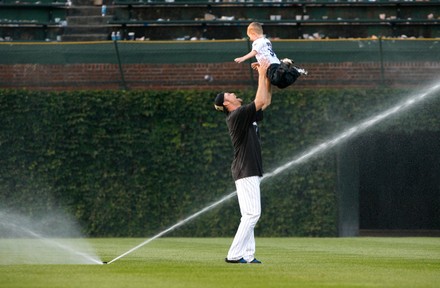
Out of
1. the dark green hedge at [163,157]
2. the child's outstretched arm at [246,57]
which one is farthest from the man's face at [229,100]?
the dark green hedge at [163,157]

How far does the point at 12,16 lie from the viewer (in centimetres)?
2914

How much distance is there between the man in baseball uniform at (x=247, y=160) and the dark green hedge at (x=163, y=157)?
10494 mm

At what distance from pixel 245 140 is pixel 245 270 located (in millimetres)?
1975

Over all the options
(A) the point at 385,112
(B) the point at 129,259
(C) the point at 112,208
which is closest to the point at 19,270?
(B) the point at 129,259

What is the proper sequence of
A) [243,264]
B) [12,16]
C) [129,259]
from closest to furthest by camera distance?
[243,264] → [129,259] → [12,16]

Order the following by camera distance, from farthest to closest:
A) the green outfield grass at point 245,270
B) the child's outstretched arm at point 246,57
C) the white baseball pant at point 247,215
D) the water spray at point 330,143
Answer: the water spray at point 330,143 → the child's outstretched arm at point 246,57 → the white baseball pant at point 247,215 → the green outfield grass at point 245,270

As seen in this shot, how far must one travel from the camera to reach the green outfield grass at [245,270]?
10.6m

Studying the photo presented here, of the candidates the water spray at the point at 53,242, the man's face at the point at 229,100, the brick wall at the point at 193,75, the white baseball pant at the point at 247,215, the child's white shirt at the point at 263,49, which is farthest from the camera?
the brick wall at the point at 193,75

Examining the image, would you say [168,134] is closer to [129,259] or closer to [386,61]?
[386,61]

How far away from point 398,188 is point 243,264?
12.4 metres

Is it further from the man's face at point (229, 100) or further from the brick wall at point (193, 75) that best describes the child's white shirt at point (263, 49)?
the brick wall at point (193, 75)

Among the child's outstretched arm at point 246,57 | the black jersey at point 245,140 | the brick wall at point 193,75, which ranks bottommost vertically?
the black jersey at point 245,140

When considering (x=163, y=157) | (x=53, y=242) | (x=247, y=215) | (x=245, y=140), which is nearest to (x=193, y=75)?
(x=163, y=157)

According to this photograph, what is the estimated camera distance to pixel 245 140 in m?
13.5
